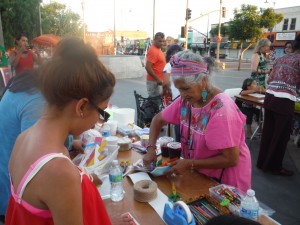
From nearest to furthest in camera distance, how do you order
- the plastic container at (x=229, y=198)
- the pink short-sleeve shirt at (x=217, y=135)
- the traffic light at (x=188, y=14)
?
the plastic container at (x=229, y=198) < the pink short-sleeve shirt at (x=217, y=135) < the traffic light at (x=188, y=14)

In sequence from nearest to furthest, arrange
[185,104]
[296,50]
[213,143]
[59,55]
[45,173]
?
[45,173] → [59,55] → [213,143] → [185,104] → [296,50]

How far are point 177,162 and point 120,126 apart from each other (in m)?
1.26

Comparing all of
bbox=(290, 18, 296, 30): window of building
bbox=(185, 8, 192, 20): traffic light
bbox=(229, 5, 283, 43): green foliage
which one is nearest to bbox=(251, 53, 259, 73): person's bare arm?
bbox=(185, 8, 192, 20): traffic light

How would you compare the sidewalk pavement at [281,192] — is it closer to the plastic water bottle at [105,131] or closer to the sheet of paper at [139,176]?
the sheet of paper at [139,176]

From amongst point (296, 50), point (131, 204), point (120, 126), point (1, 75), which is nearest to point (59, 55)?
point (131, 204)

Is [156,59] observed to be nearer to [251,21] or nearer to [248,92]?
[248,92]

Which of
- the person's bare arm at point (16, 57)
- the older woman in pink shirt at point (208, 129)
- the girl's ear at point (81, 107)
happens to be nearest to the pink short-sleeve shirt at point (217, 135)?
the older woman in pink shirt at point (208, 129)

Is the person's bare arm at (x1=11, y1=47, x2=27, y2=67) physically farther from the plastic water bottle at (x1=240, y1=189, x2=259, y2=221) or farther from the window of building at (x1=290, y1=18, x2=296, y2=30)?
the window of building at (x1=290, y1=18, x2=296, y2=30)

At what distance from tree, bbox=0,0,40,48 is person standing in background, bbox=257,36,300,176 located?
15860 millimetres

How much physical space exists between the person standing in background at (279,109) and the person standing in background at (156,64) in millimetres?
2385

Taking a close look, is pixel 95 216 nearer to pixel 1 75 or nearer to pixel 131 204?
pixel 131 204

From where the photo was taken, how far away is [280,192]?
10.9 feet

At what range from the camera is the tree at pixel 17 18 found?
15320mm

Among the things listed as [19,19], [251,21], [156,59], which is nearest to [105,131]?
[156,59]
